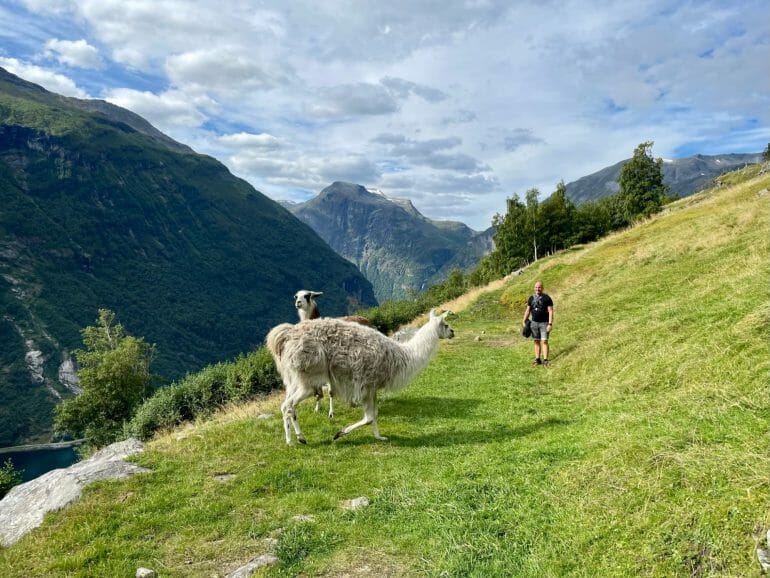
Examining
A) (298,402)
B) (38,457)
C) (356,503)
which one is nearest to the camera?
(356,503)

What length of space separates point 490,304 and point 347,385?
91.4ft

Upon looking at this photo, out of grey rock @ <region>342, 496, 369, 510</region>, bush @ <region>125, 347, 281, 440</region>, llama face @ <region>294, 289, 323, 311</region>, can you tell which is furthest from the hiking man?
bush @ <region>125, 347, 281, 440</region>

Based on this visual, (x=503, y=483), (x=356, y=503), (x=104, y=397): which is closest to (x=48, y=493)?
(x=356, y=503)

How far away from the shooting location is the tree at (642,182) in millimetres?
68500

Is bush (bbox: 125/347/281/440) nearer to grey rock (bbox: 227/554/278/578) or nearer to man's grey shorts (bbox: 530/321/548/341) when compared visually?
man's grey shorts (bbox: 530/321/548/341)

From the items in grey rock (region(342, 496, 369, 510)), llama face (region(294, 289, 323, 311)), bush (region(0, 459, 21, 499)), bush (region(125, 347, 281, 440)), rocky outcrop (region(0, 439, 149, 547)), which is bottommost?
bush (region(0, 459, 21, 499))

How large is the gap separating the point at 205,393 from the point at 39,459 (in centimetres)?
11693

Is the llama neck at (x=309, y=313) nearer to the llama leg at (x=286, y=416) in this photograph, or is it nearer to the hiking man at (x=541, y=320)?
the llama leg at (x=286, y=416)

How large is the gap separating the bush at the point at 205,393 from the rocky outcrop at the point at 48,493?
13.2m

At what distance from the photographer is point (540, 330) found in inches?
704

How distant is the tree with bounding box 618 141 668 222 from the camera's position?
225ft

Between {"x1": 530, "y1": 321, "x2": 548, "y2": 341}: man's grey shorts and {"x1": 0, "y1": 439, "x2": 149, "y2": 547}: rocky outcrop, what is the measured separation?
47.3 ft

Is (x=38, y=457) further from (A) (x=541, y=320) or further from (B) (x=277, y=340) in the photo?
(A) (x=541, y=320)

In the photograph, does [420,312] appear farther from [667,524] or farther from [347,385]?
[667,524]
